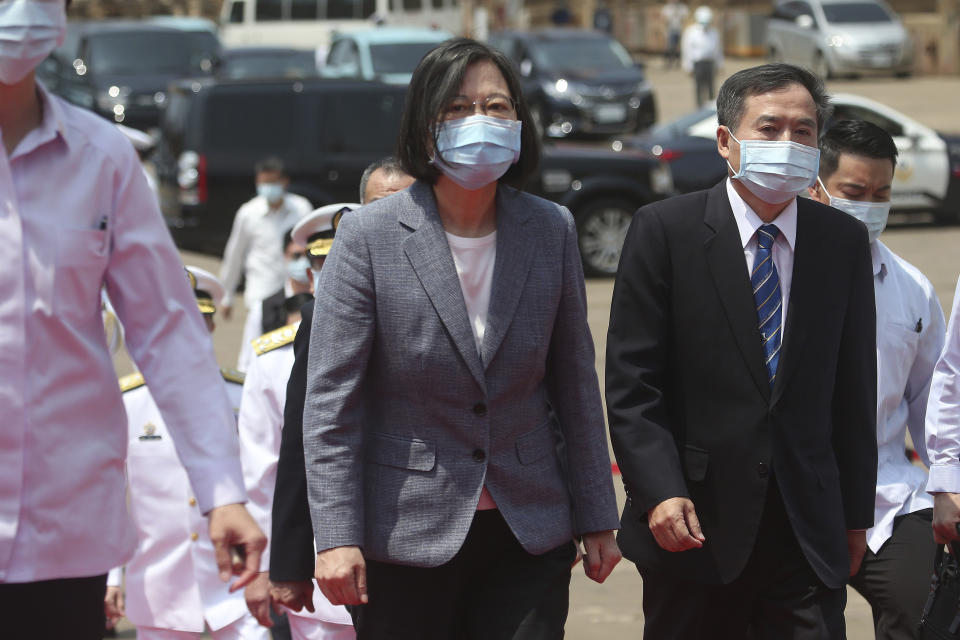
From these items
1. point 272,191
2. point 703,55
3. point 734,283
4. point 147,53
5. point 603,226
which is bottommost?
point 703,55

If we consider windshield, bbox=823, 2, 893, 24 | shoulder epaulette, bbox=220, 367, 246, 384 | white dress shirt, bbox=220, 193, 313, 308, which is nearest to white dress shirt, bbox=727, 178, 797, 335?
shoulder epaulette, bbox=220, 367, 246, 384

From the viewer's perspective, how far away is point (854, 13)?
35.6 m

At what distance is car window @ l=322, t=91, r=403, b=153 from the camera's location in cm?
1659

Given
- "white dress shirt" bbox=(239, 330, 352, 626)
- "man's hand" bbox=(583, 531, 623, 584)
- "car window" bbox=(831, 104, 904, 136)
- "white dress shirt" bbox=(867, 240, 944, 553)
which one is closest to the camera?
"man's hand" bbox=(583, 531, 623, 584)

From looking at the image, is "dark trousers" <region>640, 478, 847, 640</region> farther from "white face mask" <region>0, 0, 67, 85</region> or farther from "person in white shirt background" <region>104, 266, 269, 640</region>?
"white face mask" <region>0, 0, 67, 85</region>

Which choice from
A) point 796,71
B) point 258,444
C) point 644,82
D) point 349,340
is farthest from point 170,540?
point 644,82

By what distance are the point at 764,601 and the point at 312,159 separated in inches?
504

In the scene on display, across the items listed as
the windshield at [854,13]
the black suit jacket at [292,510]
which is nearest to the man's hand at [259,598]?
the black suit jacket at [292,510]

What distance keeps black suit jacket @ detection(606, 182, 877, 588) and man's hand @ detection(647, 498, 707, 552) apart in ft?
0.10

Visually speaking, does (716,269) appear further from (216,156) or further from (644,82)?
(644,82)

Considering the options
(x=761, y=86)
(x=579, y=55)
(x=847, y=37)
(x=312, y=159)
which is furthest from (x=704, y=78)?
(x=761, y=86)

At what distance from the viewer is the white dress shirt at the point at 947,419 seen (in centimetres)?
447

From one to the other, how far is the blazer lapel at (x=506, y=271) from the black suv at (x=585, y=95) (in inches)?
878

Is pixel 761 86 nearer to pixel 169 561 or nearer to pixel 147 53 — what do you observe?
pixel 169 561
